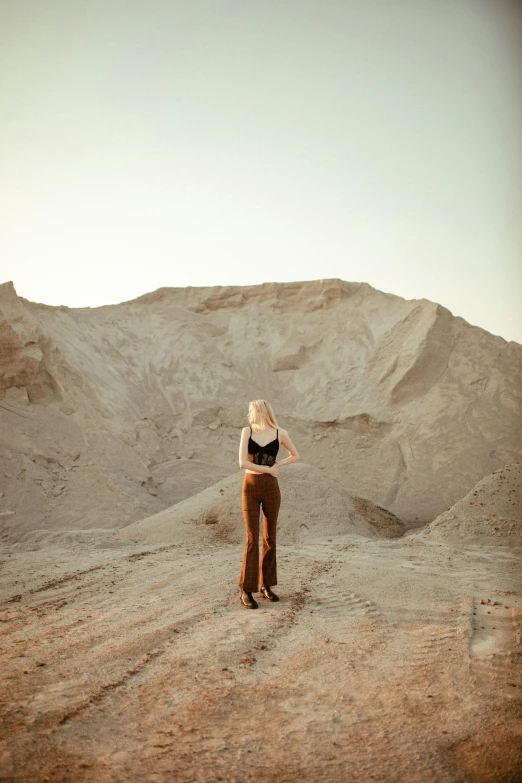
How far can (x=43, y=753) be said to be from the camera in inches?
93.7

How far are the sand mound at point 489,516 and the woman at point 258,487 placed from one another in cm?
502

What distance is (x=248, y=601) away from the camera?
4.81 m

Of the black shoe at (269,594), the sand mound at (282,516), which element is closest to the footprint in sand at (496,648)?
the black shoe at (269,594)

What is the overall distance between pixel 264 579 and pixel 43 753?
285 cm

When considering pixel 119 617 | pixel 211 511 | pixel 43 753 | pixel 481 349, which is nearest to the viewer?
pixel 43 753

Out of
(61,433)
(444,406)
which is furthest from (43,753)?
(444,406)

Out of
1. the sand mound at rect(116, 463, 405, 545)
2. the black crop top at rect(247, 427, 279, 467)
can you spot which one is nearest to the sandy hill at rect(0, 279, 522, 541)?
the sand mound at rect(116, 463, 405, 545)

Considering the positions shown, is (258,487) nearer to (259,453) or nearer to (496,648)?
(259,453)

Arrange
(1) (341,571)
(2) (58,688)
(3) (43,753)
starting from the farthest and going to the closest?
A: (1) (341,571)
(2) (58,688)
(3) (43,753)

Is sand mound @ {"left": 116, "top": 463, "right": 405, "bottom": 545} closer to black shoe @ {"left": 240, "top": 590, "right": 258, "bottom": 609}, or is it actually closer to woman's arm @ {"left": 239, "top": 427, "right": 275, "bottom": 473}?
black shoe @ {"left": 240, "top": 590, "right": 258, "bottom": 609}

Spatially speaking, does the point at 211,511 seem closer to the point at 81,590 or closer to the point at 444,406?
the point at 81,590

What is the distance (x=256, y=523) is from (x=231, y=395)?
16919 mm

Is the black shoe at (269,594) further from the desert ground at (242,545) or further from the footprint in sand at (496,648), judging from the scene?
the footprint in sand at (496,648)

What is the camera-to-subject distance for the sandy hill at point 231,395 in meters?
14.1
